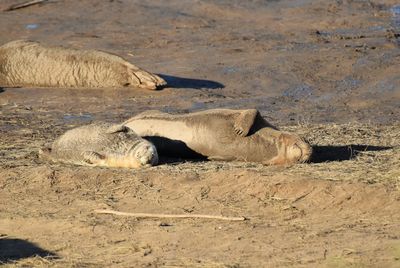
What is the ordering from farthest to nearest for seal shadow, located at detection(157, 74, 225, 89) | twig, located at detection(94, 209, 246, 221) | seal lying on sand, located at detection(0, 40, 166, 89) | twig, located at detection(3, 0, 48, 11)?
twig, located at detection(3, 0, 48, 11), seal shadow, located at detection(157, 74, 225, 89), seal lying on sand, located at detection(0, 40, 166, 89), twig, located at detection(94, 209, 246, 221)

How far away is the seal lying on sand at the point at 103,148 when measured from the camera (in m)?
9.13

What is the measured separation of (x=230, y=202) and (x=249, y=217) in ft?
1.40

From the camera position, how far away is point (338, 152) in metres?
9.46

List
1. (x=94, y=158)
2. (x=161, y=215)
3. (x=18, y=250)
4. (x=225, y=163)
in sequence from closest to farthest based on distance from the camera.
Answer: (x=18, y=250)
(x=161, y=215)
(x=225, y=163)
(x=94, y=158)

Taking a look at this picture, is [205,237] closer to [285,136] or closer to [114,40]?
[285,136]

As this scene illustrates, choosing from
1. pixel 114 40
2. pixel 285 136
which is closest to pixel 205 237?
pixel 285 136

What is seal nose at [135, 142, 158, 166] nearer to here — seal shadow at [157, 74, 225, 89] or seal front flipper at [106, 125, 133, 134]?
seal front flipper at [106, 125, 133, 134]

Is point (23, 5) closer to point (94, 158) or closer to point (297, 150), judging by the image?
point (94, 158)

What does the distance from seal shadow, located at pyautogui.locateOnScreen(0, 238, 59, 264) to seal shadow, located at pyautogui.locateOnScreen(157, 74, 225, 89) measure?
7387 mm

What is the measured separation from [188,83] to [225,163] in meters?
5.81

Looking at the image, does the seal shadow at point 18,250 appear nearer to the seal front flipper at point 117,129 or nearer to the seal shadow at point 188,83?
the seal front flipper at point 117,129

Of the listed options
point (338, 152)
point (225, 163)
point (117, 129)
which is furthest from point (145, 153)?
point (338, 152)

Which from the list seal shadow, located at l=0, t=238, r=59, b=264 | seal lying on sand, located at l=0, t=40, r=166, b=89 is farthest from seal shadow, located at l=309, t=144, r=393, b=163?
seal lying on sand, located at l=0, t=40, r=166, b=89

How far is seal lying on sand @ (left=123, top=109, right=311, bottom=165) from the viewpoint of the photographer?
9.03 m
